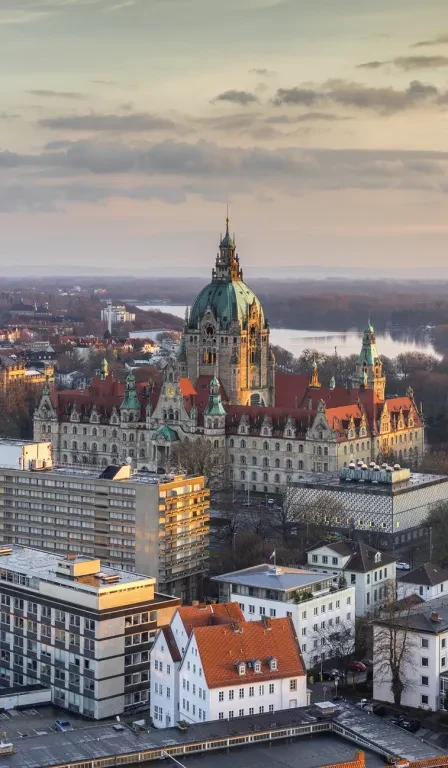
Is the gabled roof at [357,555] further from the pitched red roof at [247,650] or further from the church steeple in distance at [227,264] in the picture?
the church steeple in distance at [227,264]

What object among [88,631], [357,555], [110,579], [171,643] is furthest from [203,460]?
[171,643]

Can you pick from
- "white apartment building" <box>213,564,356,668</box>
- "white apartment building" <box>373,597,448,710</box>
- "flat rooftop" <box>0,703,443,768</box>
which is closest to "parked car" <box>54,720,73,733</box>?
"flat rooftop" <box>0,703,443,768</box>

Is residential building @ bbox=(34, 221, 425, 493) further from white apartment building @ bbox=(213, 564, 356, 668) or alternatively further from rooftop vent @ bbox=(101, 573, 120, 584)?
rooftop vent @ bbox=(101, 573, 120, 584)

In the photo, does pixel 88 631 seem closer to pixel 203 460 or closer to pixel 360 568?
pixel 360 568

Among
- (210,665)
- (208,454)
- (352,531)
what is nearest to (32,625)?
(210,665)

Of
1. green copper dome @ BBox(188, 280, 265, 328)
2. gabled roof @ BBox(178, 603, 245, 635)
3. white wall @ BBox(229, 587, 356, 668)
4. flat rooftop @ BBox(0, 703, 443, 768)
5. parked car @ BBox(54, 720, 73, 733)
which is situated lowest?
parked car @ BBox(54, 720, 73, 733)
